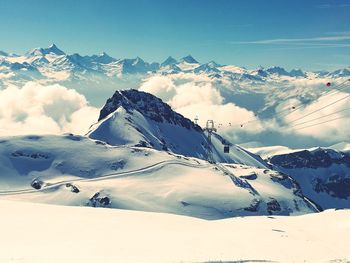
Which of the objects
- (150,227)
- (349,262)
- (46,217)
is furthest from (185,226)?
(349,262)

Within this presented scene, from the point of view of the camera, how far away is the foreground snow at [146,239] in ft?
141

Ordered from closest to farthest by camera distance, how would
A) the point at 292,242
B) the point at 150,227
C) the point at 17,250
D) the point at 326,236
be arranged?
the point at 17,250
the point at 292,242
the point at 150,227
the point at 326,236

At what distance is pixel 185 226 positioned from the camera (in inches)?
2628

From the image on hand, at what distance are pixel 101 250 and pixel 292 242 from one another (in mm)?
26770

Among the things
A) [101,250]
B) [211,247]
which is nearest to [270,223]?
[211,247]

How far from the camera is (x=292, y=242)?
58.7 m

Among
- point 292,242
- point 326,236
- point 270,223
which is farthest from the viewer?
point 270,223

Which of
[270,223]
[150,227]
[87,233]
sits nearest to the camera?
Answer: [87,233]

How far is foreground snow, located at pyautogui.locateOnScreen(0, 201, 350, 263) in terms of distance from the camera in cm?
4303

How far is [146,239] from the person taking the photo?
169 ft

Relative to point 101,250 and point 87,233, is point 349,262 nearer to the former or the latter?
point 101,250

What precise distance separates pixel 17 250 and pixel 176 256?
15101 millimetres

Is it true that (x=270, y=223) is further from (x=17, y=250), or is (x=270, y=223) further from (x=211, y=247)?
(x=17, y=250)

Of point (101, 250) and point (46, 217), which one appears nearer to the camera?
point (101, 250)
